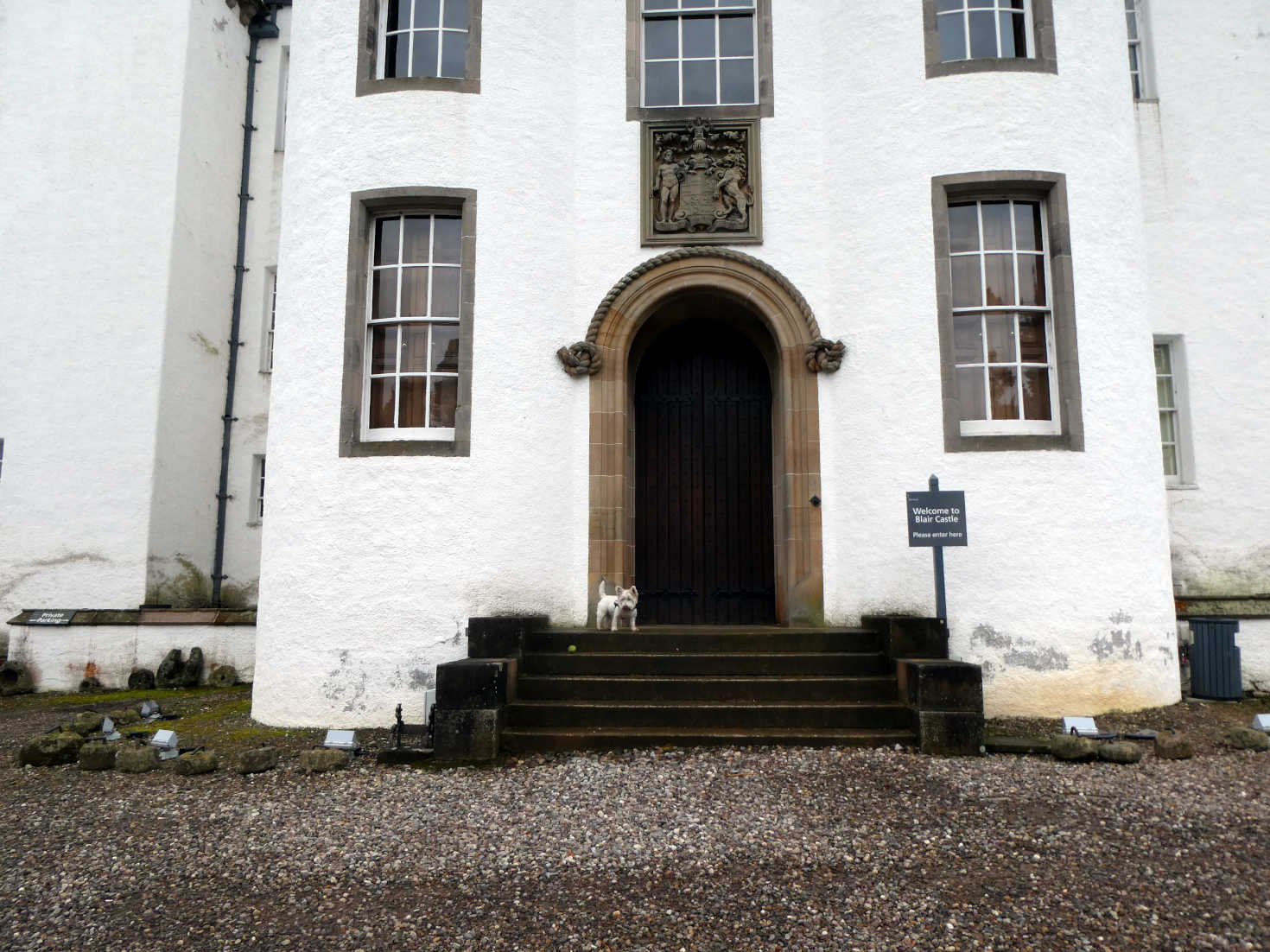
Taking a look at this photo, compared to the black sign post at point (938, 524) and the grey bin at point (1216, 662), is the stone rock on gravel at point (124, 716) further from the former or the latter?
the grey bin at point (1216, 662)

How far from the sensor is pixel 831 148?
7.98 meters

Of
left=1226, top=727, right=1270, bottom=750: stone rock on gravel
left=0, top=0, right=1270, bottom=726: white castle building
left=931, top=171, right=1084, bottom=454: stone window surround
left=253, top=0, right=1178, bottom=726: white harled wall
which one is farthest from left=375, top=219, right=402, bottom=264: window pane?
left=1226, top=727, right=1270, bottom=750: stone rock on gravel

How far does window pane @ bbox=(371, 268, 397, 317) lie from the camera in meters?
7.82

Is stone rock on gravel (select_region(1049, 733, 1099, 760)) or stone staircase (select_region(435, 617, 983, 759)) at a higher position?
stone staircase (select_region(435, 617, 983, 759))

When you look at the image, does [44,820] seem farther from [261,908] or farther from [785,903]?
[785,903]

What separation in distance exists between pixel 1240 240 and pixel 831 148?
4695 mm

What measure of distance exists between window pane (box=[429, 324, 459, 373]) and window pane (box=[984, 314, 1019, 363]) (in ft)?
15.4

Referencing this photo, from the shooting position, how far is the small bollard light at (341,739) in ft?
19.5

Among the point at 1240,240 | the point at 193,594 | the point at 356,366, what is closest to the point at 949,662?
the point at 356,366

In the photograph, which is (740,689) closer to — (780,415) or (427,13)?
(780,415)

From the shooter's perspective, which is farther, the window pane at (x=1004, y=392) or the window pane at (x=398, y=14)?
the window pane at (x=398, y=14)

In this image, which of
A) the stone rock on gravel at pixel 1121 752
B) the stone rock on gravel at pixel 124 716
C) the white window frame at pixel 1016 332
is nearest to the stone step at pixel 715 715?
the stone rock on gravel at pixel 1121 752

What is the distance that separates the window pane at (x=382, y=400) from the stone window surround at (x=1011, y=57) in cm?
552

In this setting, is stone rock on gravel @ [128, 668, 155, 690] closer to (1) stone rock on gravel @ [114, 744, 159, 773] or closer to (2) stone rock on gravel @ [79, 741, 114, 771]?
(2) stone rock on gravel @ [79, 741, 114, 771]
